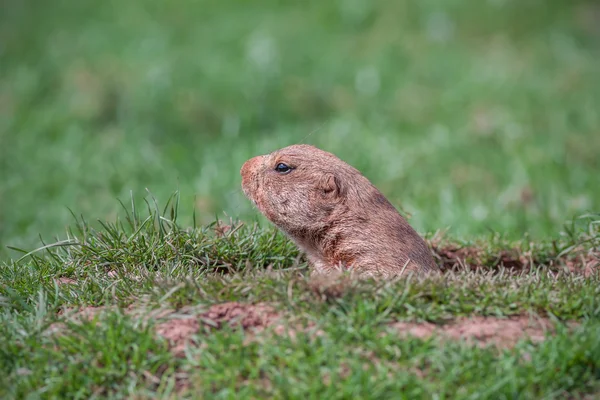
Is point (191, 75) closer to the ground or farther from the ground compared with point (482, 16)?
closer to the ground

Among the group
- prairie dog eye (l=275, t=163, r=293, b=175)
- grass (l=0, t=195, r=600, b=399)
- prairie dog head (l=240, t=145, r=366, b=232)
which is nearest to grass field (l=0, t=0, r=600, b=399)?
grass (l=0, t=195, r=600, b=399)

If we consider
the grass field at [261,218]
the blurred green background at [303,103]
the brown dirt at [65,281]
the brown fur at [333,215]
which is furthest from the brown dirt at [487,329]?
the blurred green background at [303,103]

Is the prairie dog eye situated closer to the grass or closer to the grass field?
the grass field

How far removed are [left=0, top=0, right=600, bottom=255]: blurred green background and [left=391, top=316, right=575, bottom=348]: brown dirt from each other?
280 cm

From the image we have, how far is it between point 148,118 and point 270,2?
4.51 m

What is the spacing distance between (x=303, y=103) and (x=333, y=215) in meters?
5.77

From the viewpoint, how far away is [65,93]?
10539 mm

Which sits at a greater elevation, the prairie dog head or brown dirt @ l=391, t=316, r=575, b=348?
the prairie dog head

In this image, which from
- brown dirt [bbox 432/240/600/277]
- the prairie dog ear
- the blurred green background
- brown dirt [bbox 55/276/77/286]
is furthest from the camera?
the blurred green background

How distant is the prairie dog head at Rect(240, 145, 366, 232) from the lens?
474 centimetres

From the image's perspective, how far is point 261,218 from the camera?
5953 mm

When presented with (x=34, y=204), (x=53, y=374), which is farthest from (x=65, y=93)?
(x=53, y=374)

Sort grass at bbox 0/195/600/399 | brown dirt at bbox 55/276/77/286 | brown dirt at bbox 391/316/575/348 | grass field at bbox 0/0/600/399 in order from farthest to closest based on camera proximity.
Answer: brown dirt at bbox 55/276/77/286 → brown dirt at bbox 391/316/575/348 → grass field at bbox 0/0/600/399 → grass at bbox 0/195/600/399

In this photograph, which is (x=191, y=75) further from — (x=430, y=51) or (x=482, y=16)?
(x=482, y=16)
